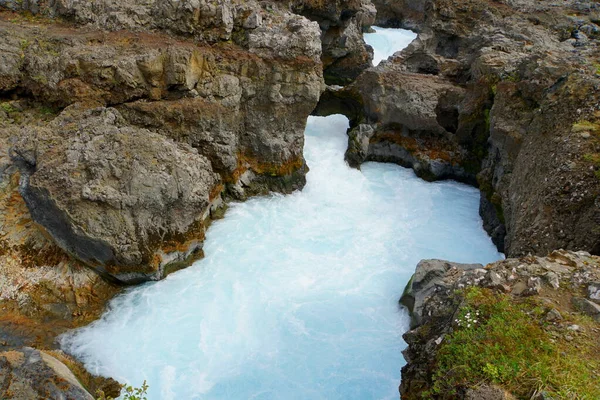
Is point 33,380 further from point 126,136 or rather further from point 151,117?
point 151,117

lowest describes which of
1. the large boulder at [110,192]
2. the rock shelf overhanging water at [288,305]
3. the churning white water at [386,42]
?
the rock shelf overhanging water at [288,305]

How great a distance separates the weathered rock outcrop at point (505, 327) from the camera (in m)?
6.06

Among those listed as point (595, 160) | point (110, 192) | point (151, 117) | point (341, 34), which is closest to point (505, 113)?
point (595, 160)

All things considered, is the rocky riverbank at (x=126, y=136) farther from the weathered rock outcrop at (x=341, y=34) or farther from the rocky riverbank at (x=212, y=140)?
the weathered rock outcrop at (x=341, y=34)

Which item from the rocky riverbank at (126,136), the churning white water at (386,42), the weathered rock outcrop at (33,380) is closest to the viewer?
the weathered rock outcrop at (33,380)

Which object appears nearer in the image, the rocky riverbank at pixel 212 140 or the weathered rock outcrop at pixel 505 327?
the weathered rock outcrop at pixel 505 327

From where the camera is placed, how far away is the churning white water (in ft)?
111

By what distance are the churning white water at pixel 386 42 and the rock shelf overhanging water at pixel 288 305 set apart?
19045mm

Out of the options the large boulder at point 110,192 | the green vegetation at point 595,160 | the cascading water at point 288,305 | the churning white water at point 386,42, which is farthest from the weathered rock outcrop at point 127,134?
the churning white water at point 386,42

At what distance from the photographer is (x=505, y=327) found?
669 cm

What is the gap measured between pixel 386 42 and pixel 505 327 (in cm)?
3301

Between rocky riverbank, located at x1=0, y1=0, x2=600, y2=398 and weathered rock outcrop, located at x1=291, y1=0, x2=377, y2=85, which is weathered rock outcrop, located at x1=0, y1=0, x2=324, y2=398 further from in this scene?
weathered rock outcrop, located at x1=291, y1=0, x2=377, y2=85

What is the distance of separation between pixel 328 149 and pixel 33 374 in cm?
1706

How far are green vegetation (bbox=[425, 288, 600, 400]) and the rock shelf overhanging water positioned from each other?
3.78 metres
